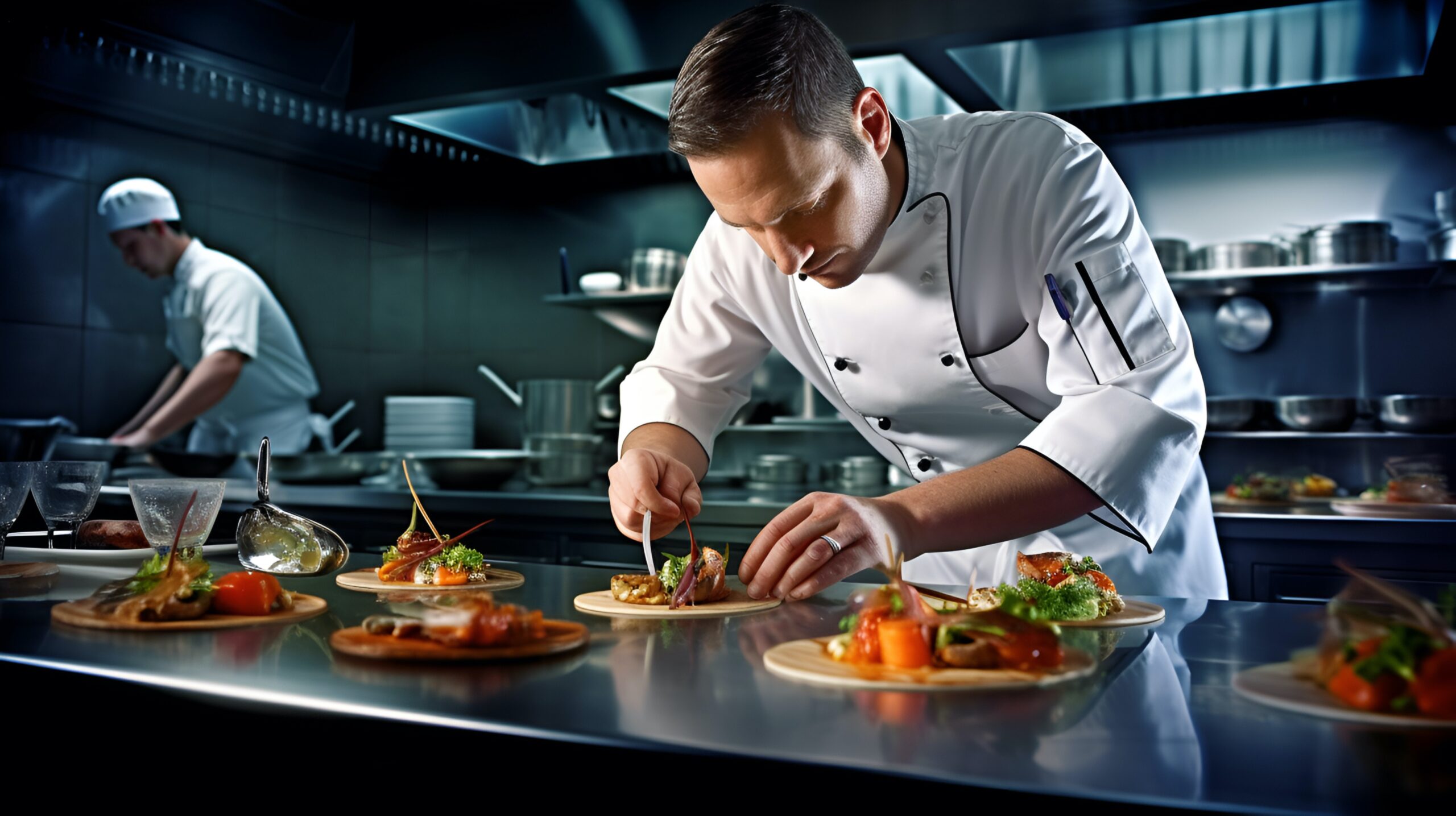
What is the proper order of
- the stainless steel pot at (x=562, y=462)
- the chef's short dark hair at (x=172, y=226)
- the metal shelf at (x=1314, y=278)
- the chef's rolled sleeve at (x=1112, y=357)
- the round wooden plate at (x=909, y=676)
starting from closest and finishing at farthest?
1. the round wooden plate at (x=909, y=676)
2. the chef's rolled sleeve at (x=1112, y=357)
3. the metal shelf at (x=1314, y=278)
4. the stainless steel pot at (x=562, y=462)
5. the chef's short dark hair at (x=172, y=226)

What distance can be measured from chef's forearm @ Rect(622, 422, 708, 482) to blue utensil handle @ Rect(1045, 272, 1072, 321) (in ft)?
2.04

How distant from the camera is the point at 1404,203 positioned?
355 cm

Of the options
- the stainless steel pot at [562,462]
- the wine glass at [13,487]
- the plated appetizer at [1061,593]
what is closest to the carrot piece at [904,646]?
the plated appetizer at [1061,593]

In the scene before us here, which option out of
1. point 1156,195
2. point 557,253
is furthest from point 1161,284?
point 557,253

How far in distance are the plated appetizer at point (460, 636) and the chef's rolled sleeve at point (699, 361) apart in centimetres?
88

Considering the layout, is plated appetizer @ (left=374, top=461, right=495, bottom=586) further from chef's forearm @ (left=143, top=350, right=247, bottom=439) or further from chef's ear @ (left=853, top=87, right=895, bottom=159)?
chef's forearm @ (left=143, top=350, right=247, bottom=439)

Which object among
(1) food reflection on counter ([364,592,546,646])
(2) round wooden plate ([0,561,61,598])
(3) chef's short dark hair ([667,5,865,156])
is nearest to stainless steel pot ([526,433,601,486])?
(2) round wooden plate ([0,561,61,598])

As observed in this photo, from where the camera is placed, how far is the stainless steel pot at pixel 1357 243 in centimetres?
336

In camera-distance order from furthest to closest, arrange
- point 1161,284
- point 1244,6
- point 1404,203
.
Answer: point 1404,203, point 1244,6, point 1161,284

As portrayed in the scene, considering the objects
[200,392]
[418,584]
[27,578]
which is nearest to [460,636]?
[418,584]

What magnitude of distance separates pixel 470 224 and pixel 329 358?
937mm

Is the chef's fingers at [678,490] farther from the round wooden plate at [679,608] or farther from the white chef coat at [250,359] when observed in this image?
the white chef coat at [250,359]

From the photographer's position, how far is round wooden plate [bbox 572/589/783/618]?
49.6 inches

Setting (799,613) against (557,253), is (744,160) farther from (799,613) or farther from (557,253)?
(557,253)
